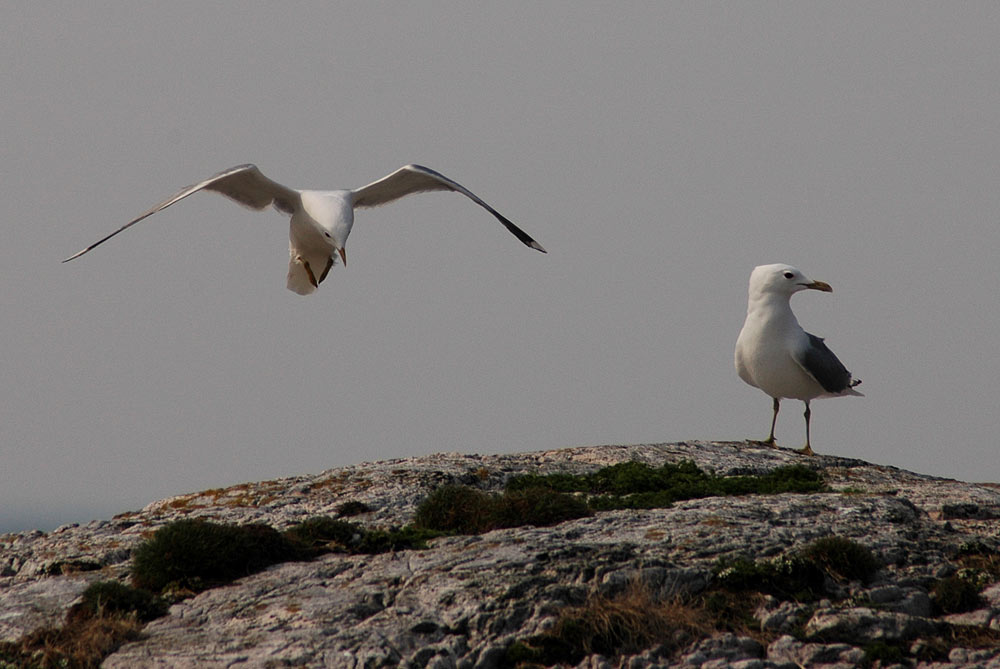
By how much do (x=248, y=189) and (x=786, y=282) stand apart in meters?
7.71

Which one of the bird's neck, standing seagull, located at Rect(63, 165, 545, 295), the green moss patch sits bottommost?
the green moss patch

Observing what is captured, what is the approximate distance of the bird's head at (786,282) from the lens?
50.7 feet

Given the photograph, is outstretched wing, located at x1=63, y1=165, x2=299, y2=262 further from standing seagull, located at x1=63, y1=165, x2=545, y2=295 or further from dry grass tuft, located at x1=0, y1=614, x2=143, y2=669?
dry grass tuft, located at x1=0, y1=614, x2=143, y2=669

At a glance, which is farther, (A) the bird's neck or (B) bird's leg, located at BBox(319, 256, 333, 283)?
(B) bird's leg, located at BBox(319, 256, 333, 283)

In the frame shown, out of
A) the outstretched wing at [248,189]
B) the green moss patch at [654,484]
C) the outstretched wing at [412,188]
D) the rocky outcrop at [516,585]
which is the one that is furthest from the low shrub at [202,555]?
the outstretched wing at [412,188]

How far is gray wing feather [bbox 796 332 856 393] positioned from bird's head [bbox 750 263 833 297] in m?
0.66

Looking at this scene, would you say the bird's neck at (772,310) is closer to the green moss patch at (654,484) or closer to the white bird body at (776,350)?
the white bird body at (776,350)

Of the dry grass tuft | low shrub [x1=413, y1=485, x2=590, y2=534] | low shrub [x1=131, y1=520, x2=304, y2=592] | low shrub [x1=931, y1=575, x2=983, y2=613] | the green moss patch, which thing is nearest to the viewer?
the dry grass tuft

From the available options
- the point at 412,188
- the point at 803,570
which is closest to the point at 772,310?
the point at 412,188

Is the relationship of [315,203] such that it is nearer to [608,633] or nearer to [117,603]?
[117,603]

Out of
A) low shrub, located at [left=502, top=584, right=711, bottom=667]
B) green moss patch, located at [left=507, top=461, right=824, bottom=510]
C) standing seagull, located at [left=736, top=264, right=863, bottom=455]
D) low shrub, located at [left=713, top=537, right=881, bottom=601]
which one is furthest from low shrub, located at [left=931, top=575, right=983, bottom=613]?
standing seagull, located at [left=736, top=264, right=863, bottom=455]

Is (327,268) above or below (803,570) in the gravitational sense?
above

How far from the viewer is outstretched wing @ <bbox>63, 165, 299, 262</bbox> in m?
16.0

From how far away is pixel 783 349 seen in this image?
50.2ft
